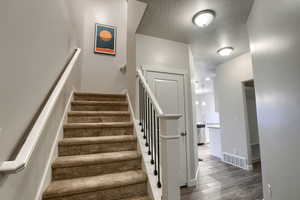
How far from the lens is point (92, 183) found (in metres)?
1.47

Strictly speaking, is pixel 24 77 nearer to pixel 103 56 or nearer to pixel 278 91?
pixel 278 91

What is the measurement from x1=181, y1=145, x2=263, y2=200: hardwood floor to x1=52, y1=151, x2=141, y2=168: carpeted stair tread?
124cm

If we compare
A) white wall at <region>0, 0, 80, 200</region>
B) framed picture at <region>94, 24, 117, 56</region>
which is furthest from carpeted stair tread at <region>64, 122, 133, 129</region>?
framed picture at <region>94, 24, 117, 56</region>

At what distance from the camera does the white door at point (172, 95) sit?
8.53 ft

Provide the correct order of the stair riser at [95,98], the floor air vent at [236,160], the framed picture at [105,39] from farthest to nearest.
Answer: the framed picture at [105,39] → the floor air vent at [236,160] → the stair riser at [95,98]

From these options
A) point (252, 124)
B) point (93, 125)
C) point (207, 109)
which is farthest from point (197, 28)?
point (207, 109)

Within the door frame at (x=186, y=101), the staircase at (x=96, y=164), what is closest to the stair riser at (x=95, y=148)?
the staircase at (x=96, y=164)

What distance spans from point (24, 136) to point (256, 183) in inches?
143

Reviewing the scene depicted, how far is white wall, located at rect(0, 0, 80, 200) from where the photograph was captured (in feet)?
2.72

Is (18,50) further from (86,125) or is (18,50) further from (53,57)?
(86,125)

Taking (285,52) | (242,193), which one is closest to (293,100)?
(285,52)

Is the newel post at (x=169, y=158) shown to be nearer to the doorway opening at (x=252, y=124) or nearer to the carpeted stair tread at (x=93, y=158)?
the carpeted stair tread at (x=93, y=158)

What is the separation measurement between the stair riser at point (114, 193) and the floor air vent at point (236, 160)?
9.79ft

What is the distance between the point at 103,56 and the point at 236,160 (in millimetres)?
4460
